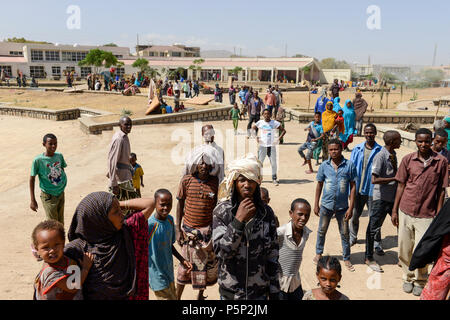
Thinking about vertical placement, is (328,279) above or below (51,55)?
below

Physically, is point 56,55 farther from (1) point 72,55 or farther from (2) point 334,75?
(2) point 334,75

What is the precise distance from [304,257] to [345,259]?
1.71ft

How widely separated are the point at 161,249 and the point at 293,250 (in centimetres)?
120

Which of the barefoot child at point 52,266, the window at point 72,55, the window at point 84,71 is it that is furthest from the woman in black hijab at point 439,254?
the window at point 72,55

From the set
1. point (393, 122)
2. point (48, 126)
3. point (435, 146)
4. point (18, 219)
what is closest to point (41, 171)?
point (18, 219)

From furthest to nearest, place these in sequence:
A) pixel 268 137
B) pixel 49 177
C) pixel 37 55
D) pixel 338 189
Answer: pixel 37 55 < pixel 268 137 < pixel 49 177 < pixel 338 189

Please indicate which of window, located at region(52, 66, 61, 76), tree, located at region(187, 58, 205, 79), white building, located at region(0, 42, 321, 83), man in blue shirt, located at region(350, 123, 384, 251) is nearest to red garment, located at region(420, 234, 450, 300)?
man in blue shirt, located at region(350, 123, 384, 251)

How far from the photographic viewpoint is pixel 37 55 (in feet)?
183

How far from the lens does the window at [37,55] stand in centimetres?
5541

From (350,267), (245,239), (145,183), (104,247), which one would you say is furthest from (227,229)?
(145,183)

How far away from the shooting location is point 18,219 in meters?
6.45

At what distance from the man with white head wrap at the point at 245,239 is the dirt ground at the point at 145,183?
5.28ft

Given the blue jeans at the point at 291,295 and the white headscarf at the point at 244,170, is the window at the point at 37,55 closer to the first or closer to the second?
the blue jeans at the point at 291,295
